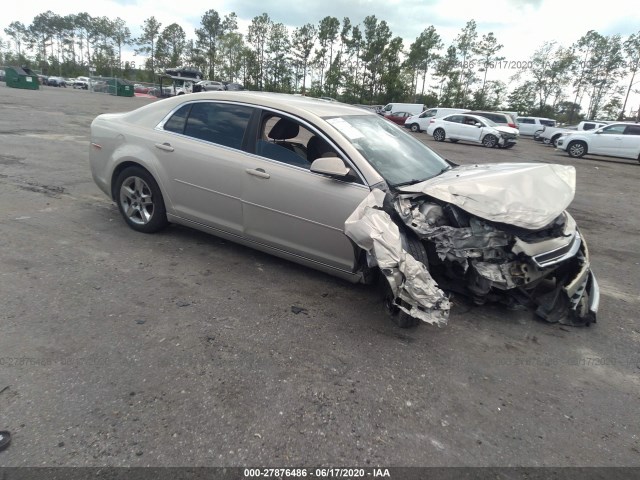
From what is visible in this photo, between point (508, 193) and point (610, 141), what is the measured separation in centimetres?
2001

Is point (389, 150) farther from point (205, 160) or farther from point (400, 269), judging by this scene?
point (205, 160)

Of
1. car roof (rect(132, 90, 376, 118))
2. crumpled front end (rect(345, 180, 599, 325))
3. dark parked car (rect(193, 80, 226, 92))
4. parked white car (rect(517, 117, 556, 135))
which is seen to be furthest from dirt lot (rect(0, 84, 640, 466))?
parked white car (rect(517, 117, 556, 135))

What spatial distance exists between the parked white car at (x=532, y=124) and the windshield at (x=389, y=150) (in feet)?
115

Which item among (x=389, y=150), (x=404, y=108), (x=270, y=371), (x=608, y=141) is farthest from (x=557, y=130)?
(x=270, y=371)

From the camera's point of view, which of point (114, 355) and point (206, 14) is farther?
point (206, 14)

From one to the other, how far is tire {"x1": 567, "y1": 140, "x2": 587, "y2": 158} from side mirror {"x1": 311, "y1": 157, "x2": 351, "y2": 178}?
20.6 m

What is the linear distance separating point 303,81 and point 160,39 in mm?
33925

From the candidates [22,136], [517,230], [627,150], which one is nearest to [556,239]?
[517,230]

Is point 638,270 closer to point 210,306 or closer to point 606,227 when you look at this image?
point 606,227

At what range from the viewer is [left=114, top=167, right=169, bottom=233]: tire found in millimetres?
4578

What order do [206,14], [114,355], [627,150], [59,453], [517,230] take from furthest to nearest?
[206,14] < [627,150] < [517,230] < [114,355] < [59,453]

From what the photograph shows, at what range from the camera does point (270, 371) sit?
2699 millimetres

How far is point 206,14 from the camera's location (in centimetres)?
8494

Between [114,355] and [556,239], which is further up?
[556,239]
